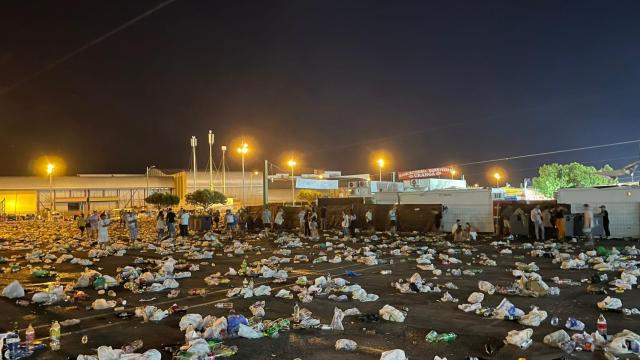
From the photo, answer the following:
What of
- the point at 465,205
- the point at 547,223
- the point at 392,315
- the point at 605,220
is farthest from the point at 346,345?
the point at 465,205

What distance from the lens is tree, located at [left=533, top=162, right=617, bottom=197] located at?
→ 197ft

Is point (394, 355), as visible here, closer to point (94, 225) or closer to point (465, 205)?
point (465, 205)

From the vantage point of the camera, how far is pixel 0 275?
13.2m

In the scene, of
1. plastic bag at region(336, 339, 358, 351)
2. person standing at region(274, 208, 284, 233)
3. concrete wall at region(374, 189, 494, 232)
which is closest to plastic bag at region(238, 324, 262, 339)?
plastic bag at region(336, 339, 358, 351)

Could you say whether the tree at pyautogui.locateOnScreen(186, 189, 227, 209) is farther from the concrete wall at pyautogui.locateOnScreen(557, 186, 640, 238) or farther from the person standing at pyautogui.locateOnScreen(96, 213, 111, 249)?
the concrete wall at pyautogui.locateOnScreen(557, 186, 640, 238)

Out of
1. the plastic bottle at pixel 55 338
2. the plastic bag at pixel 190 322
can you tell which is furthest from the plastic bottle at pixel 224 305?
the plastic bottle at pixel 55 338

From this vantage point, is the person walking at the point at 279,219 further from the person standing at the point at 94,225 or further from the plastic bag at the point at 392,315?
the plastic bag at the point at 392,315

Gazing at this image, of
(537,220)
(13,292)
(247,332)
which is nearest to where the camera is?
(247,332)

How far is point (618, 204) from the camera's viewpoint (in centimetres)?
1941

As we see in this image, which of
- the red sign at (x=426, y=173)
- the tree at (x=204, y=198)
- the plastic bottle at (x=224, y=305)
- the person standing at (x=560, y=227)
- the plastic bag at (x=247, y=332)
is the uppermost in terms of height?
the red sign at (x=426, y=173)

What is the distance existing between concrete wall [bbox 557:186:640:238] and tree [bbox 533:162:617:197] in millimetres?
43030

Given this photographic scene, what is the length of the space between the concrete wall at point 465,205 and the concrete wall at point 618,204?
12.0 feet

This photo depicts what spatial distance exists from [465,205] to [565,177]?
4528 cm

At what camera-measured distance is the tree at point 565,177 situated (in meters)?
60.2
